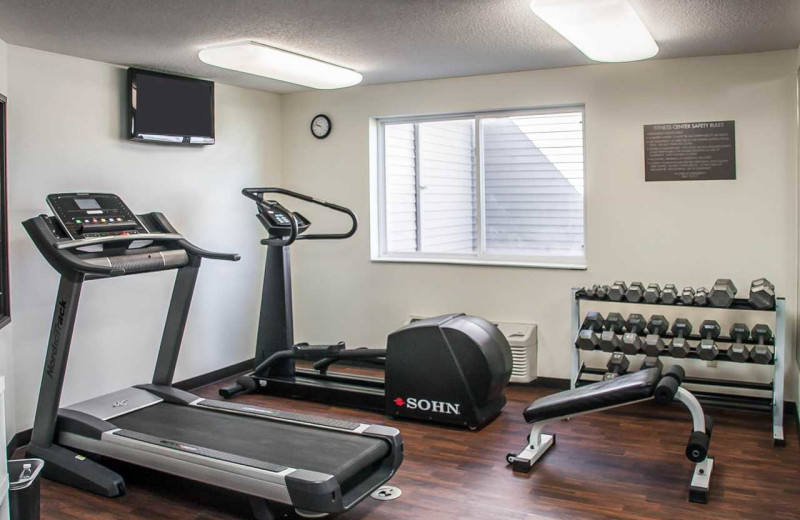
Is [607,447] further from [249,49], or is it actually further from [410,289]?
[249,49]

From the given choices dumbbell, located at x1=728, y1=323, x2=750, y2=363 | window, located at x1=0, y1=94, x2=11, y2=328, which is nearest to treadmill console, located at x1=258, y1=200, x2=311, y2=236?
window, located at x1=0, y1=94, x2=11, y2=328

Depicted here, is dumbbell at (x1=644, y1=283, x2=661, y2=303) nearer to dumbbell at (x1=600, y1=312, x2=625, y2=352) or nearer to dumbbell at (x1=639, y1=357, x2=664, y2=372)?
dumbbell at (x1=600, y1=312, x2=625, y2=352)

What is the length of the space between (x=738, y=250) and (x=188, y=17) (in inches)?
134

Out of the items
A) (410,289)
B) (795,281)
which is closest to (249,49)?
(410,289)

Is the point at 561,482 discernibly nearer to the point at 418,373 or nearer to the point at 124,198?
the point at 418,373

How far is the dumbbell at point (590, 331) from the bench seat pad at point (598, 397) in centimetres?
70

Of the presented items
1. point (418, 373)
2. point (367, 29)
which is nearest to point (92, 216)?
point (367, 29)

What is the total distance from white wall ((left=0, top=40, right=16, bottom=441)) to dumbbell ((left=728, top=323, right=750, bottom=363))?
3885 mm

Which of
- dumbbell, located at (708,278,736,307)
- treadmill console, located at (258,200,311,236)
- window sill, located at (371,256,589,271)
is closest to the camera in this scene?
dumbbell, located at (708,278,736,307)

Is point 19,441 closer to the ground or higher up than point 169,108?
closer to the ground

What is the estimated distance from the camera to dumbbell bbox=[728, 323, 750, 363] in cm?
393

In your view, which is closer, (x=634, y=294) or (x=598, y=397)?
(x=598, y=397)

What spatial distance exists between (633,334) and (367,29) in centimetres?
231

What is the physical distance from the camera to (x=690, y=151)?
445cm
